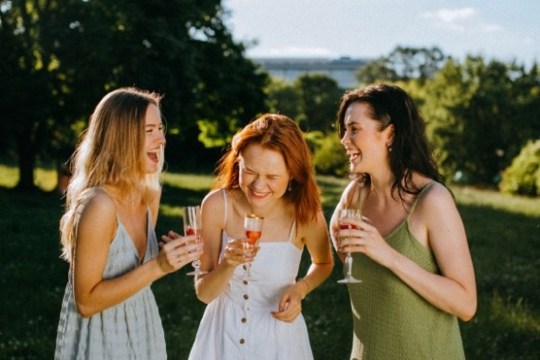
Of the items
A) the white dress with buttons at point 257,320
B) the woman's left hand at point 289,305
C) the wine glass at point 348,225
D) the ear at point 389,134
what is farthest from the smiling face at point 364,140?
the woman's left hand at point 289,305

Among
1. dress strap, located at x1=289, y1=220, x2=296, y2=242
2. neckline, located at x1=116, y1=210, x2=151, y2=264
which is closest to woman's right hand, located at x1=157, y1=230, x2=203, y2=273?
neckline, located at x1=116, y1=210, x2=151, y2=264

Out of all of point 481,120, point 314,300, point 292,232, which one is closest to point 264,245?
point 292,232

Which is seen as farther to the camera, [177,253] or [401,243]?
[401,243]

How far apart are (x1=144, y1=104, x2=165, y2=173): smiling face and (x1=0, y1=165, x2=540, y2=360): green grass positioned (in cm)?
372

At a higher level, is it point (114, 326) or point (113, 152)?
point (113, 152)

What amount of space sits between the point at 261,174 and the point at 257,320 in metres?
0.85

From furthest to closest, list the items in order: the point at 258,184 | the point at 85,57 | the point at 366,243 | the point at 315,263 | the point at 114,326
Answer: the point at 85,57
the point at 315,263
the point at 258,184
the point at 114,326
the point at 366,243

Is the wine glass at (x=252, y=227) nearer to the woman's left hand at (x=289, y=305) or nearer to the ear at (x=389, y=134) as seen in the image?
the woman's left hand at (x=289, y=305)

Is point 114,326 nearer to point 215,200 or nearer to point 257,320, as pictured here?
point 257,320

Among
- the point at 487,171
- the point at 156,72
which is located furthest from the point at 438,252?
the point at 487,171

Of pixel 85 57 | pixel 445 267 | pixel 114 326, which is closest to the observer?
pixel 445 267

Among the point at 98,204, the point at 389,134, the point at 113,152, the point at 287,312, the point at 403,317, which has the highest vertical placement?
the point at 389,134

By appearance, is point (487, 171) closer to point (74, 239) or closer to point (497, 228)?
point (497, 228)

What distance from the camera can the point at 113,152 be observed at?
11.3ft
